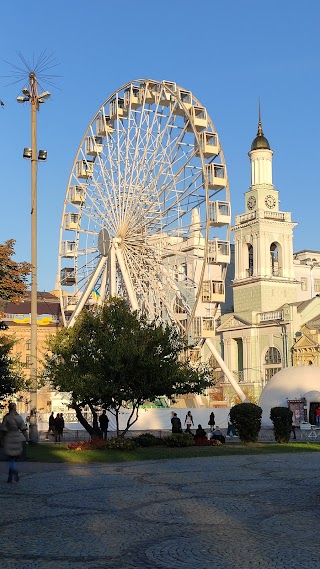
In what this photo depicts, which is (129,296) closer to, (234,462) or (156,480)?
(234,462)

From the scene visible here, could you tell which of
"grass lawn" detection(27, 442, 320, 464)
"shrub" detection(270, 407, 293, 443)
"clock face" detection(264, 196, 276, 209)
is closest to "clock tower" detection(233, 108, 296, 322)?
"clock face" detection(264, 196, 276, 209)

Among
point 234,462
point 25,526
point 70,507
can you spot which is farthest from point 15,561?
point 234,462

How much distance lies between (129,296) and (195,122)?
34.1 feet

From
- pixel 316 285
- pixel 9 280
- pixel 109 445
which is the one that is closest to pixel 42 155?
pixel 9 280

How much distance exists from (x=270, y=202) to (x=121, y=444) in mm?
71437

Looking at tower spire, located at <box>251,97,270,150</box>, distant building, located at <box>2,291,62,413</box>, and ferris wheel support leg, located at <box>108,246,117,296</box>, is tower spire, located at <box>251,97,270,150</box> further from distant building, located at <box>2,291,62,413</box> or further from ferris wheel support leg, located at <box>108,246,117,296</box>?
ferris wheel support leg, located at <box>108,246,117,296</box>

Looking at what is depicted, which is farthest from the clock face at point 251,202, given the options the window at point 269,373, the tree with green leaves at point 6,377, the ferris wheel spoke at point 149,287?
the tree with green leaves at point 6,377

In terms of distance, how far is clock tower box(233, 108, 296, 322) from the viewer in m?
97.8

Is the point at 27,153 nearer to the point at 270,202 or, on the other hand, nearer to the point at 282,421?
the point at 282,421

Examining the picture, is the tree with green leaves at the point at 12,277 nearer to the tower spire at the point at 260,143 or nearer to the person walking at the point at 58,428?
the person walking at the point at 58,428

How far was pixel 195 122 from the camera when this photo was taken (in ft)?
158

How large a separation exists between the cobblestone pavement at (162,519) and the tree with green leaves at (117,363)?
36.8ft

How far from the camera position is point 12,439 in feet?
65.2

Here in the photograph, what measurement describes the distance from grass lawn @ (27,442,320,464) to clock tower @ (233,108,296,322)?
6405 cm
